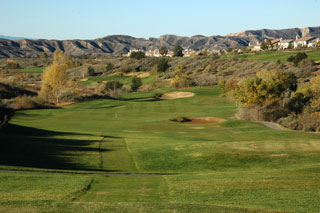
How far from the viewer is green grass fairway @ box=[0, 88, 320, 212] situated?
1639 centimetres

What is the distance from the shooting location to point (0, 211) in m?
14.0

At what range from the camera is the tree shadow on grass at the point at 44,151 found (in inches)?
1040

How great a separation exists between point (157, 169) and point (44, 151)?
8.99 meters

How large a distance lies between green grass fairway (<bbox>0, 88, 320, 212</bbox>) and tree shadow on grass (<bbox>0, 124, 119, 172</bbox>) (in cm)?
7

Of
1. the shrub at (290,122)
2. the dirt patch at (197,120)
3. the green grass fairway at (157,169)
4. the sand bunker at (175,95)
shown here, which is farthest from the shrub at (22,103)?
the shrub at (290,122)

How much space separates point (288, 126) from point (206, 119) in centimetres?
1145

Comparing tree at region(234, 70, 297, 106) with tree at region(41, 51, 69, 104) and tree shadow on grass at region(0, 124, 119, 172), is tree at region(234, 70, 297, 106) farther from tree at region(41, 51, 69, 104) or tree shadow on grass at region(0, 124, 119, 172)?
tree at region(41, 51, 69, 104)

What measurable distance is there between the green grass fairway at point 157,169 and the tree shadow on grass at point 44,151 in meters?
0.07

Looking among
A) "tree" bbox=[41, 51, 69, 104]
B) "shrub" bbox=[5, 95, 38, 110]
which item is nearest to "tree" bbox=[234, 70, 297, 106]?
"shrub" bbox=[5, 95, 38, 110]

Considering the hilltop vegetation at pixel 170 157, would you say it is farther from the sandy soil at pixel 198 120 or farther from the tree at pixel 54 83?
the tree at pixel 54 83

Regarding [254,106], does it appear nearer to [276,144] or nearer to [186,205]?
[276,144]

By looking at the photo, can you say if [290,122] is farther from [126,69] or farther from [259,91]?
[126,69]

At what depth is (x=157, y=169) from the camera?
2705 centimetres

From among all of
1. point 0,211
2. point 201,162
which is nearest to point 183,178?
point 201,162
